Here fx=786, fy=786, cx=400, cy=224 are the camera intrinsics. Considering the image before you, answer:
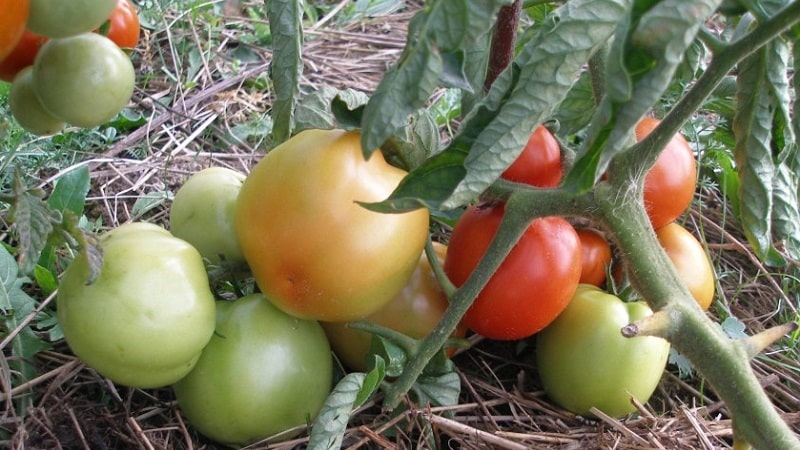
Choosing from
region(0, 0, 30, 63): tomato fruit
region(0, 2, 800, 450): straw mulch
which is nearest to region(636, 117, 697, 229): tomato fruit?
region(0, 2, 800, 450): straw mulch

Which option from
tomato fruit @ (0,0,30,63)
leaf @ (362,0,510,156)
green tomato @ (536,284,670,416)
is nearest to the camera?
tomato fruit @ (0,0,30,63)

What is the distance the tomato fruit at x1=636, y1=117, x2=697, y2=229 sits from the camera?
1.08 m

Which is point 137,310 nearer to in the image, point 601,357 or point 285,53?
point 285,53

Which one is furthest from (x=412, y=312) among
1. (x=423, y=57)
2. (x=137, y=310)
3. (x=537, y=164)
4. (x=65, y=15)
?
(x=65, y=15)

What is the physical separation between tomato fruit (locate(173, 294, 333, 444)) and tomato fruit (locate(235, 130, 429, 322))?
68 mm

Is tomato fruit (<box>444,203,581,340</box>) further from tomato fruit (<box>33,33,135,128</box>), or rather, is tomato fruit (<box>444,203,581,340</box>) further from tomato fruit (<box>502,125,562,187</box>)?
tomato fruit (<box>33,33,135,128</box>)

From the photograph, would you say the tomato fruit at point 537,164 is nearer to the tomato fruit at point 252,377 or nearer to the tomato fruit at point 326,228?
the tomato fruit at point 326,228

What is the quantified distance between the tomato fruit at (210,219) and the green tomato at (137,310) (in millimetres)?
130

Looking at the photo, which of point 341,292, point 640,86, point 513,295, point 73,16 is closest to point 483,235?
point 513,295

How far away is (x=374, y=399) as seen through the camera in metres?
1.08

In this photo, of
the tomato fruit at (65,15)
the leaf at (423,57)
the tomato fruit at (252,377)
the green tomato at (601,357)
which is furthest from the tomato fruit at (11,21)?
the green tomato at (601,357)

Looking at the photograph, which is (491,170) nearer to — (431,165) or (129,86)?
(431,165)

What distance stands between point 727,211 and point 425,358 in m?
0.89

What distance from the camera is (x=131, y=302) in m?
0.85
